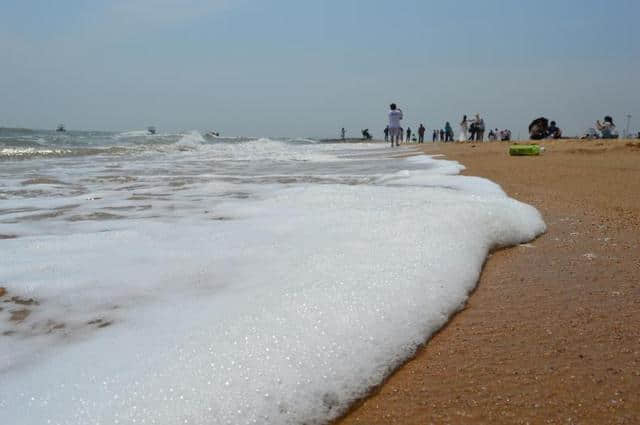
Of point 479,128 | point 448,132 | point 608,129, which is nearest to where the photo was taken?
point 608,129

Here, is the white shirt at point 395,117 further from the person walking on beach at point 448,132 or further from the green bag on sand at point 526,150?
the person walking on beach at point 448,132

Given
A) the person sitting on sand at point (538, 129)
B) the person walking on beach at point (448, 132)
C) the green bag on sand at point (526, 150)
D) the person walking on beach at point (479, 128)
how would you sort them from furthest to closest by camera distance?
the person walking on beach at point (448, 132)
the person walking on beach at point (479, 128)
the person sitting on sand at point (538, 129)
the green bag on sand at point (526, 150)

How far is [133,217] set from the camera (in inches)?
110

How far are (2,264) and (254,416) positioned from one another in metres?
1.47

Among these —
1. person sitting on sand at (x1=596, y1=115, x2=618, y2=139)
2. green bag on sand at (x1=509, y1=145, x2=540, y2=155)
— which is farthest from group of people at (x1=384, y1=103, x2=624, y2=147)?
green bag on sand at (x1=509, y1=145, x2=540, y2=155)

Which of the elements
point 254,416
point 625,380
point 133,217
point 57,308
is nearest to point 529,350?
point 625,380

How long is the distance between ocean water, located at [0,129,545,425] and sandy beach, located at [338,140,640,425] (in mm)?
70

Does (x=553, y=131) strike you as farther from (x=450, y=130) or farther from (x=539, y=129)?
(x=450, y=130)

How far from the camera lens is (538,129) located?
60.0 feet

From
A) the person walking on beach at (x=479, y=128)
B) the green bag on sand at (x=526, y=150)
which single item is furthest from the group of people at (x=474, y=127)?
the green bag on sand at (x=526, y=150)

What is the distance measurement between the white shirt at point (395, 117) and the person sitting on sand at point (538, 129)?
5.66 metres

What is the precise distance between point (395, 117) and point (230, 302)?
1453 cm

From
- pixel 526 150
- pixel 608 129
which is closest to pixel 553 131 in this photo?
pixel 608 129

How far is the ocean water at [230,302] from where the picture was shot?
0.97 m
